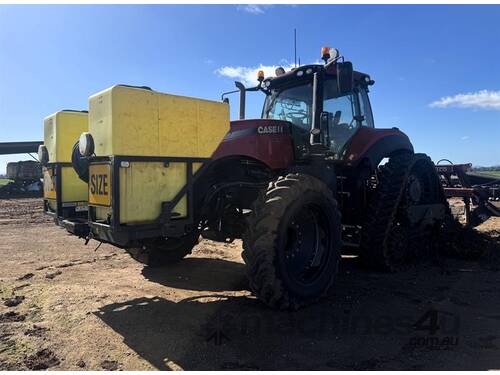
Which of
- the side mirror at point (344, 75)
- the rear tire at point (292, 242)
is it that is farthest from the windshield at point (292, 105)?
the rear tire at point (292, 242)

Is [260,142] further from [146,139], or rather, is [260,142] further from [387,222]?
[387,222]

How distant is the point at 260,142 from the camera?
5.14 m

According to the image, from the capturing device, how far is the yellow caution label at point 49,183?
17.8ft

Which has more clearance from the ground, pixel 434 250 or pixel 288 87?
pixel 288 87

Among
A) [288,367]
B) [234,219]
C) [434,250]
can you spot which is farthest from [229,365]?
[434,250]

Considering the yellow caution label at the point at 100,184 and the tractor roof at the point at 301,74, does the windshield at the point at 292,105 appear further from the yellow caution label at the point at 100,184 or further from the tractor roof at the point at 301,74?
the yellow caution label at the point at 100,184

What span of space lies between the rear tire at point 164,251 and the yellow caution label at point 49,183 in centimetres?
122

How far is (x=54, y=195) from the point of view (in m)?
5.44

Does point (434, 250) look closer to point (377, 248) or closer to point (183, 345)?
point (377, 248)

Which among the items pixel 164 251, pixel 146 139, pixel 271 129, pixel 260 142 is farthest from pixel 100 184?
pixel 164 251

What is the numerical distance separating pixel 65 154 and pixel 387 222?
13.8 ft

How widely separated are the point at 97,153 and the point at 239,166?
5.47ft

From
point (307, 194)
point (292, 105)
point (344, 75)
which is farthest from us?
point (292, 105)

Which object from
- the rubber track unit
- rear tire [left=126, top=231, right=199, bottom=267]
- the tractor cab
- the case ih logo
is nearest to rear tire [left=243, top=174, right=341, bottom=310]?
the case ih logo
